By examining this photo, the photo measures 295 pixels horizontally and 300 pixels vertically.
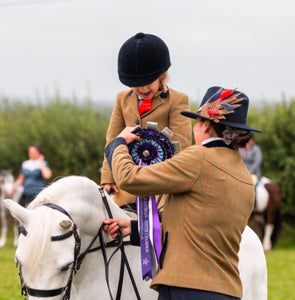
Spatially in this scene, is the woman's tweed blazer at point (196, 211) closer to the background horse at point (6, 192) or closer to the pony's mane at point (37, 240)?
the pony's mane at point (37, 240)

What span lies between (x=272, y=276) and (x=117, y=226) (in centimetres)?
→ 688

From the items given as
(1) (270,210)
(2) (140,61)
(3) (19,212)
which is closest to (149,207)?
(3) (19,212)

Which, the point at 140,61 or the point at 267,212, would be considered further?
the point at 267,212

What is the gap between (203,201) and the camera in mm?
3057

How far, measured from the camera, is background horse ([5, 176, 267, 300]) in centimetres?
310

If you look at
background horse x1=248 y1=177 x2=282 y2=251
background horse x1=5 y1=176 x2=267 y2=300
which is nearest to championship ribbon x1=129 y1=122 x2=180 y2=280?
background horse x1=5 y1=176 x2=267 y2=300

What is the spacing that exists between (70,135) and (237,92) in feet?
46.7

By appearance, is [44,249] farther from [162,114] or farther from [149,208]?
[162,114]

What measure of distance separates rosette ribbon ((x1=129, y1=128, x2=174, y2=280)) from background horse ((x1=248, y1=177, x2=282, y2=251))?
10129 mm

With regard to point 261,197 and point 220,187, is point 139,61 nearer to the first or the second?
point 220,187

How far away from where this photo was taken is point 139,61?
361 cm

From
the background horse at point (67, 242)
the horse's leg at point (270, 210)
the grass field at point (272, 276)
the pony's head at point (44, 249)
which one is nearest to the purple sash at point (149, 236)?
the background horse at point (67, 242)

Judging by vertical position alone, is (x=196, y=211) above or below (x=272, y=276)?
above

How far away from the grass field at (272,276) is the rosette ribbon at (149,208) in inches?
183
